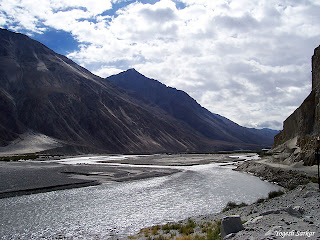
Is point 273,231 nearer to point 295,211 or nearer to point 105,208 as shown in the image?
point 295,211

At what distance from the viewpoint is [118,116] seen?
15788 centimetres

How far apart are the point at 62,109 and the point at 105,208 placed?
386ft

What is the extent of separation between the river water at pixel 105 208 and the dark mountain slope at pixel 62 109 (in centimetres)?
8571

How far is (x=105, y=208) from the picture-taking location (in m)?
20.8

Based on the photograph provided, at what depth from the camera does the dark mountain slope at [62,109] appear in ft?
385

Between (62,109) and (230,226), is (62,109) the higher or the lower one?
the higher one

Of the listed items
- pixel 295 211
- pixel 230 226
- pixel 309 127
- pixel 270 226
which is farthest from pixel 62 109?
pixel 270 226

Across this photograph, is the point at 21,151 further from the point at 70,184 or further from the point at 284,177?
the point at 284,177

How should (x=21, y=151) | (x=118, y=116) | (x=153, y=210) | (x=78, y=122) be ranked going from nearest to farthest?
(x=153, y=210)
(x=21, y=151)
(x=78, y=122)
(x=118, y=116)

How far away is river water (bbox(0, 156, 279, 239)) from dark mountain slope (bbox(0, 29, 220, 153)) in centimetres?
8571

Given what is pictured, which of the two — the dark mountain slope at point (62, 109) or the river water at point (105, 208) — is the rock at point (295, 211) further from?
the dark mountain slope at point (62, 109)

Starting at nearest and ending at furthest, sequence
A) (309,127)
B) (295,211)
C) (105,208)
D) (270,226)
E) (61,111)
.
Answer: (270,226)
(295,211)
(105,208)
(309,127)
(61,111)

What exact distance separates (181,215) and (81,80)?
15212cm

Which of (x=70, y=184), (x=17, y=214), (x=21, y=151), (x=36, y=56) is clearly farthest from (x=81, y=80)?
(x=17, y=214)
